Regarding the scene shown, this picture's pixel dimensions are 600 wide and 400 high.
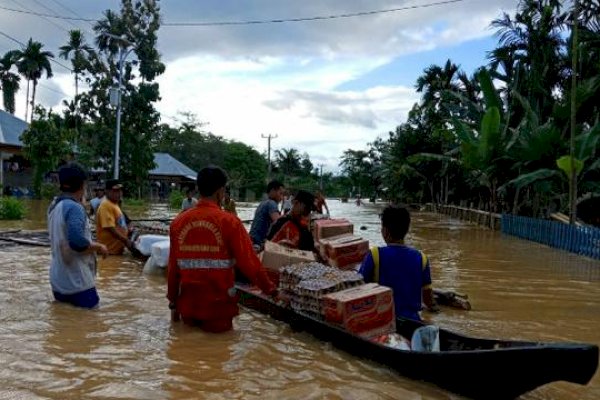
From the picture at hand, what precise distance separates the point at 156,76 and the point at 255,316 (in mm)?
36612

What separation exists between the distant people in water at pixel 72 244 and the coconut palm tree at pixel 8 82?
54.2 metres

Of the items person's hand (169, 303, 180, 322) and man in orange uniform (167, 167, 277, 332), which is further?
person's hand (169, 303, 180, 322)

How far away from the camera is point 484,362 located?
4.12 m

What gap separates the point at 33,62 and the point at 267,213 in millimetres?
54681

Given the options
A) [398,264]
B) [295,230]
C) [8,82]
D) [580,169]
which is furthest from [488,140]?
[8,82]

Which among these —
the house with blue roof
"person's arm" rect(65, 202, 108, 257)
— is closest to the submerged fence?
"person's arm" rect(65, 202, 108, 257)

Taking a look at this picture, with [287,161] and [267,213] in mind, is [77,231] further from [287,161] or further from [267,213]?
[287,161]

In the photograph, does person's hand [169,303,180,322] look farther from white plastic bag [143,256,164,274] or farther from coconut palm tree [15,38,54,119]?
coconut palm tree [15,38,54,119]

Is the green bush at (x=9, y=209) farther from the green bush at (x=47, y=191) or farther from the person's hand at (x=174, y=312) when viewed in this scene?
the person's hand at (x=174, y=312)

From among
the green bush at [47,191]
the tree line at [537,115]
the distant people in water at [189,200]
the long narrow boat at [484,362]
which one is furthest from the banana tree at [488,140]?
the green bush at [47,191]

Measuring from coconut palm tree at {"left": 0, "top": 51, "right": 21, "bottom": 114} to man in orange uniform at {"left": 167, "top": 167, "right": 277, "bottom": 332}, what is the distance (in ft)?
182

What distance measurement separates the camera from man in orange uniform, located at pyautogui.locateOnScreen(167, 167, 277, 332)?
5.06m

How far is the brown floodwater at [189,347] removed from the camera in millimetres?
4520

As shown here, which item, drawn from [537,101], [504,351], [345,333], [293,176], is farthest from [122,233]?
[293,176]
